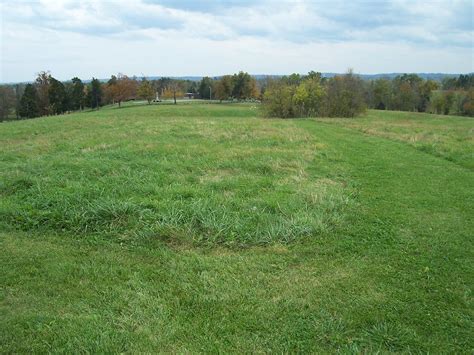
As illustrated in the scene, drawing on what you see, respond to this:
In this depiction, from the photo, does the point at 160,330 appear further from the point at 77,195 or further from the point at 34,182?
the point at 34,182

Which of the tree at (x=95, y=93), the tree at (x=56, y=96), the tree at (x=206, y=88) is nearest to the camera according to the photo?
the tree at (x=56, y=96)

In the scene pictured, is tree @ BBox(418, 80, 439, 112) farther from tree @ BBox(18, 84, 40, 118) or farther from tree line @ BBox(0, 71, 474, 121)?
tree @ BBox(18, 84, 40, 118)

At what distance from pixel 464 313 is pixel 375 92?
78.8 meters

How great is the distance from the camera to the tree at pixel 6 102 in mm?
63275

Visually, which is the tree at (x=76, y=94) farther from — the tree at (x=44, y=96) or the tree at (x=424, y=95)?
the tree at (x=424, y=95)

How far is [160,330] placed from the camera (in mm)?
3797

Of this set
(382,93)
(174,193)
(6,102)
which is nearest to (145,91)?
(6,102)

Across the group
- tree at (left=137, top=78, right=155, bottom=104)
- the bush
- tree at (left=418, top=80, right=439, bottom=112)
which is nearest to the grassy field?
the bush

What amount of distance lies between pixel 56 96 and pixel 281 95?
120 ft

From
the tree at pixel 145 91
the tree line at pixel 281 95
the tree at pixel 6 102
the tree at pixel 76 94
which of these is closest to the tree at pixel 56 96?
the tree line at pixel 281 95

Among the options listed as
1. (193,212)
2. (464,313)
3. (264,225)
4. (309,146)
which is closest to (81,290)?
(193,212)

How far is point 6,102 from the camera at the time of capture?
64438 mm

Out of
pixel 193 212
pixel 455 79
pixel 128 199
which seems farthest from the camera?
pixel 455 79

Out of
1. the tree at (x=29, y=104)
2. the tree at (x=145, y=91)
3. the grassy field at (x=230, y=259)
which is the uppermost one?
the tree at (x=145, y=91)
